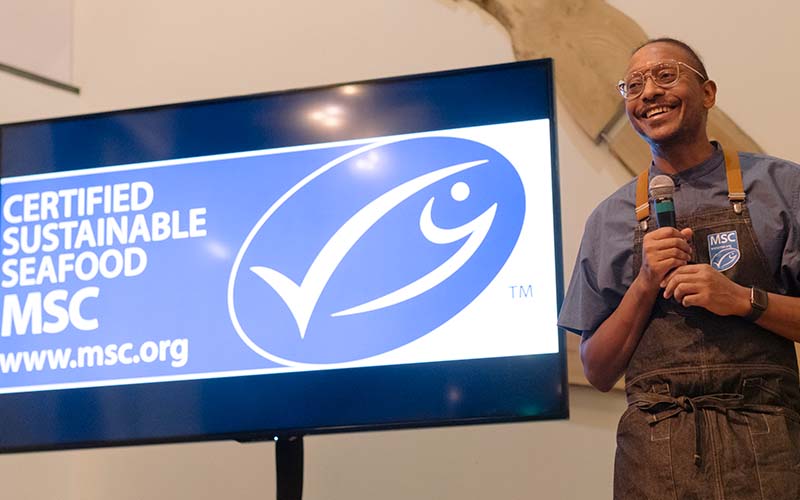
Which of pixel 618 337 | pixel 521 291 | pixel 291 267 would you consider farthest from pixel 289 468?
pixel 618 337

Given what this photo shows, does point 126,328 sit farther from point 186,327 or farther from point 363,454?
point 363,454

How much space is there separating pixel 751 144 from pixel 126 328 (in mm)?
1735

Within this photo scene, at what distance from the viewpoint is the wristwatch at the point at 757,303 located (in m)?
1.90

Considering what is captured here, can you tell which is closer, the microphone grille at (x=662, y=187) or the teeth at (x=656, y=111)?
the microphone grille at (x=662, y=187)

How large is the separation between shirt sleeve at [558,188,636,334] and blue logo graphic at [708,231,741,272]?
0.54 feet

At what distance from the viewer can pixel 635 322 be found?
2027 mm

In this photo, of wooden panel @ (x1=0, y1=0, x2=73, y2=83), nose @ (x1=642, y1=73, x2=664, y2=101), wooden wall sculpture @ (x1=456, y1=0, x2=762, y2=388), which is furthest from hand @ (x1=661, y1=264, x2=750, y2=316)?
wooden panel @ (x1=0, y1=0, x2=73, y2=83)

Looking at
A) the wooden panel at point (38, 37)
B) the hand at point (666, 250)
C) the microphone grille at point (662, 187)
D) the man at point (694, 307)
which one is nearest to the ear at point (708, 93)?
the man at point (694, 307)

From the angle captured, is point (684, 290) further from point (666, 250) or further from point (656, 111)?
point (656, 111)

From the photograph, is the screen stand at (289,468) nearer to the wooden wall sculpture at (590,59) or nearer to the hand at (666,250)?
the wooden wall sculpture at (590,59)

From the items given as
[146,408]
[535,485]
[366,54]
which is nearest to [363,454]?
[535,485]

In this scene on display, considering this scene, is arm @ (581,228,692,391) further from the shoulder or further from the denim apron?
the shoulder

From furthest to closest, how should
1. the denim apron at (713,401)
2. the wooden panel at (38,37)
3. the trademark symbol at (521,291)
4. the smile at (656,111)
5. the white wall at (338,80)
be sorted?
1. the wooden panel at (38,37)
2. the white wall at (338,80)
3. the trademark symbol at (521,291)
4. the smile at (656,111)
5. the denim apron at (713,401)

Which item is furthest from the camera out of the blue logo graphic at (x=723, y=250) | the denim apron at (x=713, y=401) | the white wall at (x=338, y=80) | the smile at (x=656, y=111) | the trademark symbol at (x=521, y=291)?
the white wall at (x=338, y=80)
